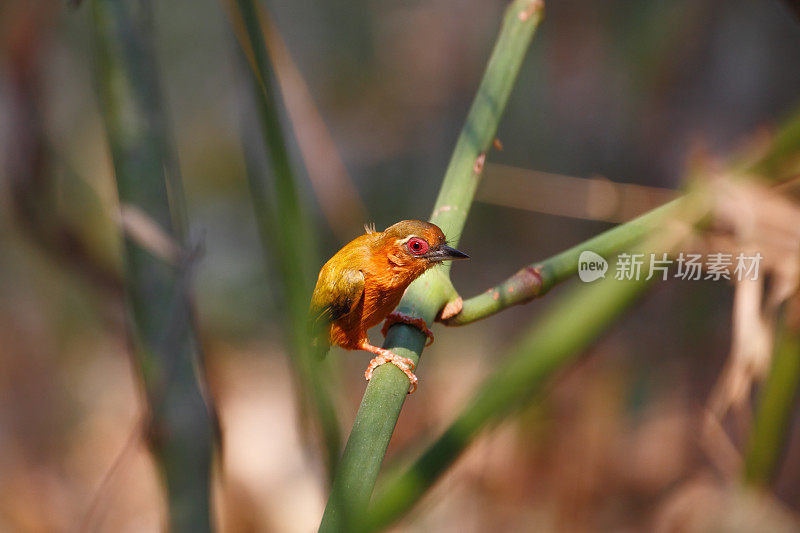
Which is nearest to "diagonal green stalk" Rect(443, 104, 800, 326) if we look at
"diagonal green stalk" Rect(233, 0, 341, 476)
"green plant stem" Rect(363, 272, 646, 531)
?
"green plant stem" Rect(363, 272, 646, 531)

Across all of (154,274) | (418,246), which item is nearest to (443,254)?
(418,246)

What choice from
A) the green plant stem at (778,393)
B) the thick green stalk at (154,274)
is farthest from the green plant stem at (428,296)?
the green plant stem at (778,393)

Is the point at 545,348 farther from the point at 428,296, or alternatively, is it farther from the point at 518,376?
the point at 428,296

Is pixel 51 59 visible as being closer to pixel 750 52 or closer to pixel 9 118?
pixel 9 118

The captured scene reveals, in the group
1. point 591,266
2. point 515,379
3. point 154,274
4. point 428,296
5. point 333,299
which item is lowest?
point 515,379

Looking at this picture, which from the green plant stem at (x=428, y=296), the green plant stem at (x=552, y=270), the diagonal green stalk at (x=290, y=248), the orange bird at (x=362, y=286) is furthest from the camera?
the orange bird at (x=362, y=286)

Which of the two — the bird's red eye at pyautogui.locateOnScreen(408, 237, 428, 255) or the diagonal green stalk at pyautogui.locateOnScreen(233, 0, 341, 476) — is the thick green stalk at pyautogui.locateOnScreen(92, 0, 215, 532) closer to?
the diagonal green stalk at pyautogui.locateOnScreen(233, 0, 341, 476)

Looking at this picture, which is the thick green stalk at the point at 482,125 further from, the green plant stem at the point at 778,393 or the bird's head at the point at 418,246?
the green plant stem at the point at 778,393
